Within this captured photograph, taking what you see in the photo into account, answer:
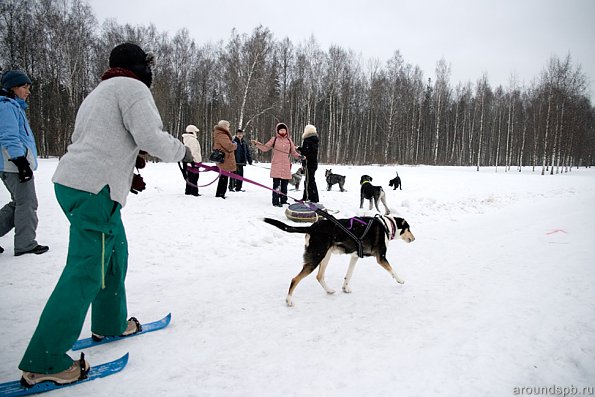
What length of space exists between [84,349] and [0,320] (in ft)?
3.36

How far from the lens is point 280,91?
36.2m

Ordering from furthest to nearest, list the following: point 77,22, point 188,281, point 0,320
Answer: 1. point 77,22
2. point 188,281
3. point 0,320

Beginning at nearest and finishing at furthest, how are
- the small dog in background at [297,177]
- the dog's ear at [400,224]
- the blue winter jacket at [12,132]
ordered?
the blue winter jacket at [12,132] → the dog's ear at [400,224] → the small dog in background at [297,177]

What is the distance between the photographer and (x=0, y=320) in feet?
9.32

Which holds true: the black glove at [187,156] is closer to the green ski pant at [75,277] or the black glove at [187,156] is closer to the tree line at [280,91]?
the green ski pant at [75,277]

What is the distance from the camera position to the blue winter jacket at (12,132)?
12.5 feet

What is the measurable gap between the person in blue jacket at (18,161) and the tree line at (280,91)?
611 inches

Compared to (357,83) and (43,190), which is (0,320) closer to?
(43,190)

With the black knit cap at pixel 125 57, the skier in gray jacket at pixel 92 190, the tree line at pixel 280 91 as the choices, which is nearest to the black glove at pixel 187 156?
the skier in gray jacket at pixel 92 190

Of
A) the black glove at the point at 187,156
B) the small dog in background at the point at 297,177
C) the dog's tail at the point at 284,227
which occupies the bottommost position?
the dog's tail at the point at 284,227

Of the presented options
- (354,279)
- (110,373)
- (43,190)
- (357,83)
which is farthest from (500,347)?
(357,83)

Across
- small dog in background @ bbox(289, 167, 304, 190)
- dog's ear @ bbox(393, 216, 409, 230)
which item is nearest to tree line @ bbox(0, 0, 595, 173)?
small dog in background @ bbox(289, 167, 304, 190)

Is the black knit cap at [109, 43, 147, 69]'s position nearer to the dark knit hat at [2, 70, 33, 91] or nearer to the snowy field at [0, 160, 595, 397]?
the snowy field at [0, 160, 595, 397]
